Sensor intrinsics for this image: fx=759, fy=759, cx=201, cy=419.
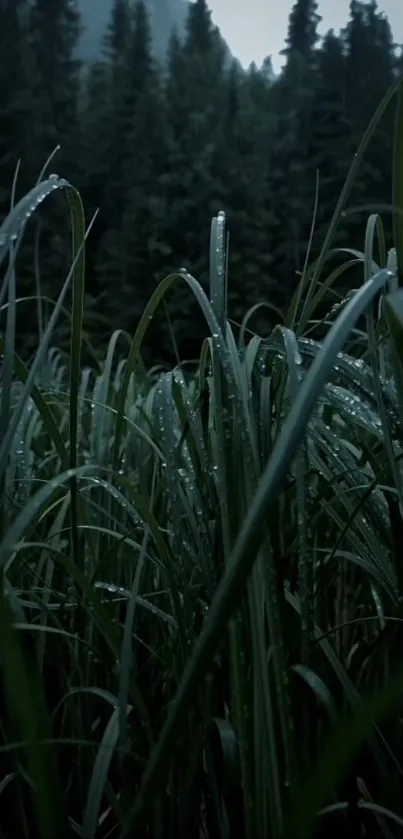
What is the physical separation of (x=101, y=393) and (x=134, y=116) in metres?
6.20

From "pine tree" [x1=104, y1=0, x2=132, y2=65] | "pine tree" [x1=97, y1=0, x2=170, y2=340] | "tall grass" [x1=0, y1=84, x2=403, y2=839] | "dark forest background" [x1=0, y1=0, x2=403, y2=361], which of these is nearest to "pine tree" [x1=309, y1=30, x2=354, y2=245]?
"dark forest background" [x1=0, y1=0, x2=403, y2=361]

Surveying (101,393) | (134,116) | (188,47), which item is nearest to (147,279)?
(134,116)

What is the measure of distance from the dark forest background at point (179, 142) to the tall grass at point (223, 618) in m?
5.08

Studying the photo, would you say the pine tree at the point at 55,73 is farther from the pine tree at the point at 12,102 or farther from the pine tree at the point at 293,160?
the pine tree at the point at 293,160

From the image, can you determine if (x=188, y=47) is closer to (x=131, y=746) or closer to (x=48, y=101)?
(x=48, y=101)

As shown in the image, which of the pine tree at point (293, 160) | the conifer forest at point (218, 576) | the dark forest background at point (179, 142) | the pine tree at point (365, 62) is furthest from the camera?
the pine tree at point (365, 62)

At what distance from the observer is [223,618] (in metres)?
0.19

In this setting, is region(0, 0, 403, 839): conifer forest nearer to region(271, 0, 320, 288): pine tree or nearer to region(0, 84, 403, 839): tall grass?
region(0, 84, 403, 839): tall grass

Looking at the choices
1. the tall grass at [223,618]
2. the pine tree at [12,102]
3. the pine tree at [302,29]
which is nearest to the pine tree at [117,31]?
the pine tree at [12,102]

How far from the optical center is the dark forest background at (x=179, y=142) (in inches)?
226

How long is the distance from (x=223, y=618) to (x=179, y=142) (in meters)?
6.63

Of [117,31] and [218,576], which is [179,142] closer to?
[117,31]

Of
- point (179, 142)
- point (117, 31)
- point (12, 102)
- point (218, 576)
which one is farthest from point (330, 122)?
point (218, 576)

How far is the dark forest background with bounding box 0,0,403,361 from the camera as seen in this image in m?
5.75
